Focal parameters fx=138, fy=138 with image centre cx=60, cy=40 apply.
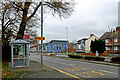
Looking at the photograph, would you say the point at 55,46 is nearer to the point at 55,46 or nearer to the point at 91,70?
the point at 55,46

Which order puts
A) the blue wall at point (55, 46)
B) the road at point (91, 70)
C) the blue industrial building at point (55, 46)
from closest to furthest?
1. the road at point (91, 70)
2. the blue industrial building at point (55, 46)
3. the blue wall at point (55, 46)

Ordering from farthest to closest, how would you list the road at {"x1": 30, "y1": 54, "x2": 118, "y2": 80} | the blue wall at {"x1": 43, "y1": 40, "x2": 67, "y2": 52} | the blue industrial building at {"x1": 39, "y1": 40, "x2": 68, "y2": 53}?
the blue wall at {"x1": 43, "y1": 40, "x2": 67, "y2": 52} → the blue industrial building at {"x1": 39, "y1": 40, "x2": 68, "y2": 53} → the road at {"x1": 30, "y1": 54, "x2": 118, "y2": 80}

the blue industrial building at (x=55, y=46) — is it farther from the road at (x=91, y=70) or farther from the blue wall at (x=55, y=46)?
the road at (x=91, y=70)

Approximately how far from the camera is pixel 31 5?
16969mm

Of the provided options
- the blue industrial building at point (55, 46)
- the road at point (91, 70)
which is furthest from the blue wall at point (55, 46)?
the road at point (91, 70)

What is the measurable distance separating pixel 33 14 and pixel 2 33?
433 cm

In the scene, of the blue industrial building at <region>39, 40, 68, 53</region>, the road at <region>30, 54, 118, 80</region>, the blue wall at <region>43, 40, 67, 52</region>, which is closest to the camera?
the road at <region>30, 54, 118, 80</region>

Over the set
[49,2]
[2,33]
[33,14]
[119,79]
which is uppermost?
[49,2]

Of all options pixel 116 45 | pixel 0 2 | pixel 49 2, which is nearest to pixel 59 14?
pixel 49 2

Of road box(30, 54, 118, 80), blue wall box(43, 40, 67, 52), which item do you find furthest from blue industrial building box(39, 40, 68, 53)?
road box(30, 54, 118, 80)

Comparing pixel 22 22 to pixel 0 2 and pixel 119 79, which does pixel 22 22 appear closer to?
pixel 0 2

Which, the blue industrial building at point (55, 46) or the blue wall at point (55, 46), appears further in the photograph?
the blue wall at point (55, 46)

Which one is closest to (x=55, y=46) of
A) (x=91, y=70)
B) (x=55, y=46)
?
(x=55, y=46)

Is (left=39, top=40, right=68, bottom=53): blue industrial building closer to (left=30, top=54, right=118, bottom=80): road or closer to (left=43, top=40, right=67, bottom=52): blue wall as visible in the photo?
(left=43, top=40, right=67, bottom=52): blue wall
